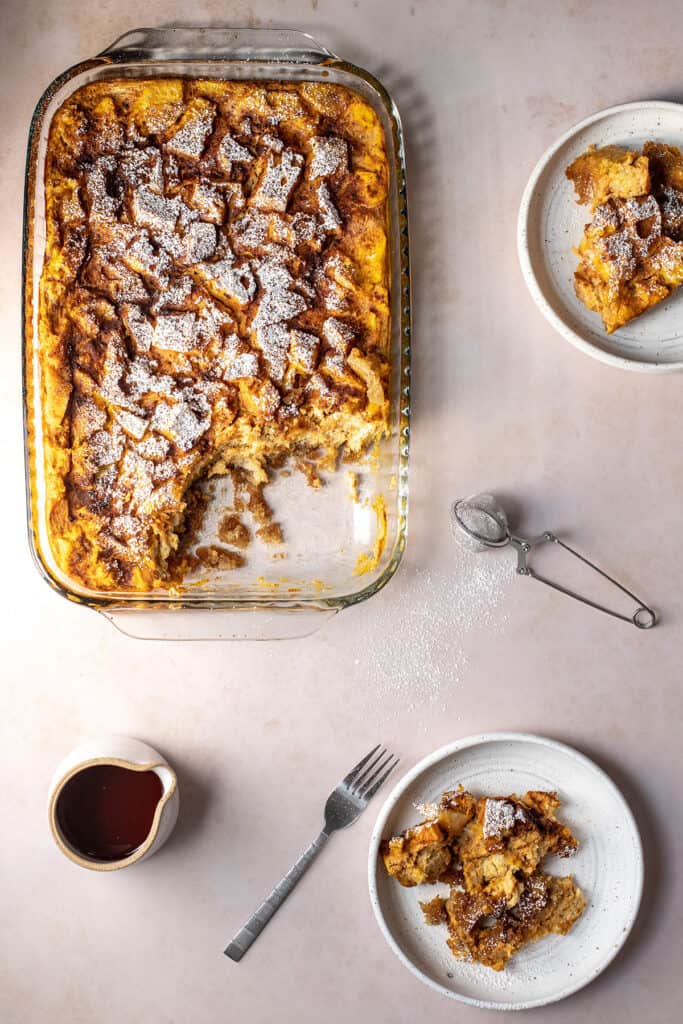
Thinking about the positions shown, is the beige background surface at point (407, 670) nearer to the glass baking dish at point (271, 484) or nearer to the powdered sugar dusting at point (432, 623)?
the powdered sugar dusting at point (432, 623)

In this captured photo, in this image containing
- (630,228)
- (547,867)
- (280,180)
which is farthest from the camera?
(547,867)

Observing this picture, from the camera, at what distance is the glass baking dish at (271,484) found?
2012 millimetres

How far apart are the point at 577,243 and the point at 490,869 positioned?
152cm

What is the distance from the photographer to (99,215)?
77.2 inches

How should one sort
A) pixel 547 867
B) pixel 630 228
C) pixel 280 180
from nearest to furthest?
pixel 280 180 → pixel 630 228 → pixel 547 867

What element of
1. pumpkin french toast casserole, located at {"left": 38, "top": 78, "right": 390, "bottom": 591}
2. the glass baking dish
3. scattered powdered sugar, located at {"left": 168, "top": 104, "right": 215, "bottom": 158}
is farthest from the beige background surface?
scattered powdered sugar, located at {"left": 168, "top": 104, "right": 215, "bottom": 158}

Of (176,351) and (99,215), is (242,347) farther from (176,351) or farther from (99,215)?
(99,215)

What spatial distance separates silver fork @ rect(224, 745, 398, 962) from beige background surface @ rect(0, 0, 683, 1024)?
0.03m

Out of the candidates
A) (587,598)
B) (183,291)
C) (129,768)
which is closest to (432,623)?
(587,598)

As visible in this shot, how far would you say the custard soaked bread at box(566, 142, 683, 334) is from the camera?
6.79 ft

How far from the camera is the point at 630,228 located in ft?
6.80

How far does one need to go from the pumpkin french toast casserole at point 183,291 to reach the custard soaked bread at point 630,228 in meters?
0.52

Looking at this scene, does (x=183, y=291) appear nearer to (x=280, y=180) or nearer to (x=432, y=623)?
(x=280, y=180)

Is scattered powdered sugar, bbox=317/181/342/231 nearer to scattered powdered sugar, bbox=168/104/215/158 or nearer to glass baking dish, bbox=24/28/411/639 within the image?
glass baking dish, bbox=24/28/411/639
